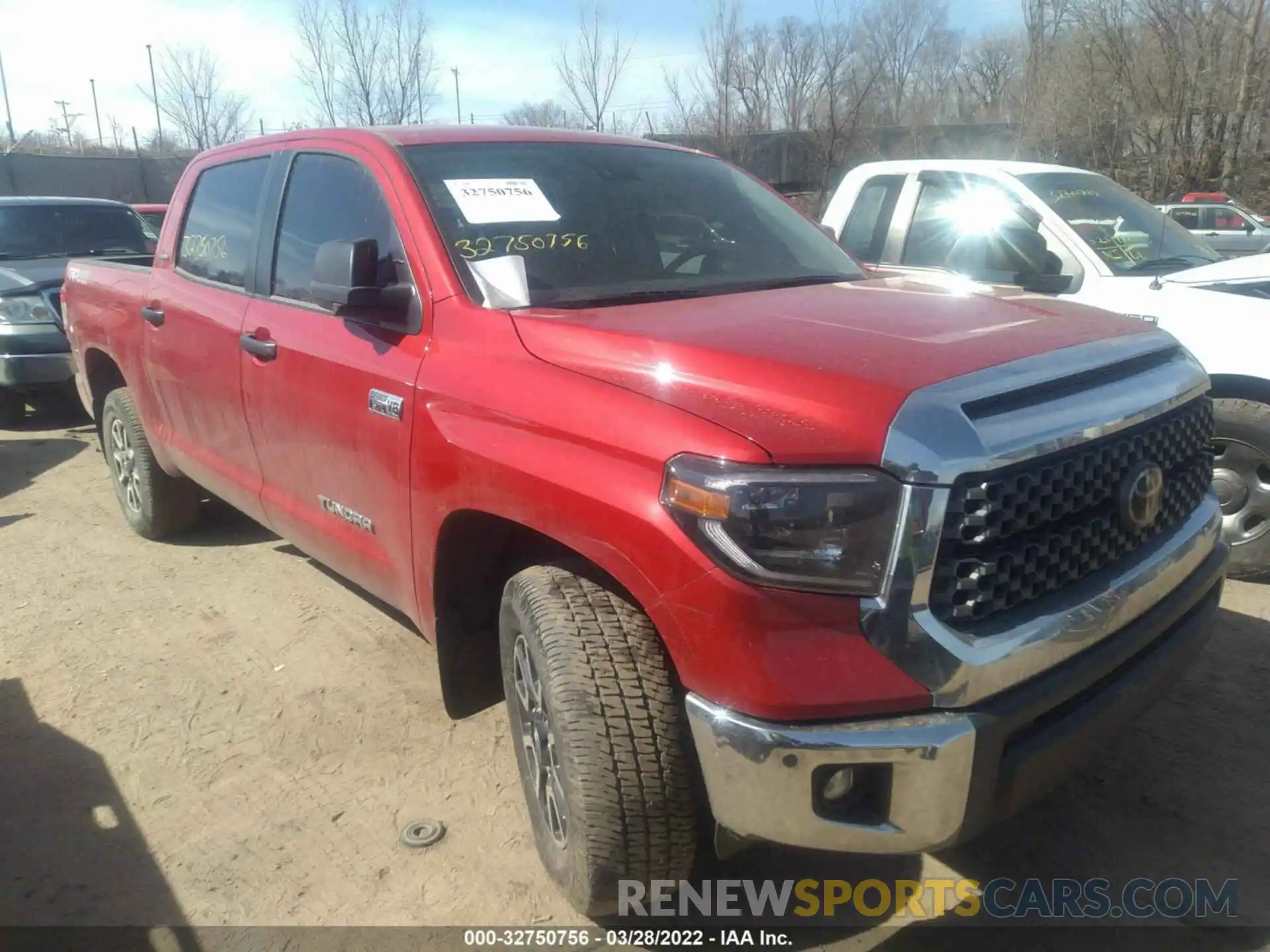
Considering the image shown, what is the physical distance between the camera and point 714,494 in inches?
73.0

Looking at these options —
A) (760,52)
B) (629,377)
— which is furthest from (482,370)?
(760,52)

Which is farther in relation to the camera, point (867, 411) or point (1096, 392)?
point (1096, 392)

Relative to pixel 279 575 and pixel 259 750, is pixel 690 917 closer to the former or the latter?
pixel 259 750

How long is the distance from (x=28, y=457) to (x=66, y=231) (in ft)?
9.06

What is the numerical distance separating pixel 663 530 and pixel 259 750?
6.67 feet

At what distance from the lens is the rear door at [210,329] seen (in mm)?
3732

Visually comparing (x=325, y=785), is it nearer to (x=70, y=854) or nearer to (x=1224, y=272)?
(x=70, y=854)

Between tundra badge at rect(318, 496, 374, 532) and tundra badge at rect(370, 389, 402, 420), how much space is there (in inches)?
15.0

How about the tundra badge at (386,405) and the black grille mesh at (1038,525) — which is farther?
the tundra badge at (386,405)

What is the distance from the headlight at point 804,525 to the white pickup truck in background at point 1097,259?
162cm

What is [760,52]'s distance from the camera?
1070 inches

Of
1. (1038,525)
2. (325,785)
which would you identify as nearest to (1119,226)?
(1038,525)

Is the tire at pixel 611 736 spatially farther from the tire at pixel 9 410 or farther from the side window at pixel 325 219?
the tire at pixel 9 410

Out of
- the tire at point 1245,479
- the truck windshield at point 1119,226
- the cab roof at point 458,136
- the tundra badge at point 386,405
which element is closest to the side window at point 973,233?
the truck windshield at point 1119,226
